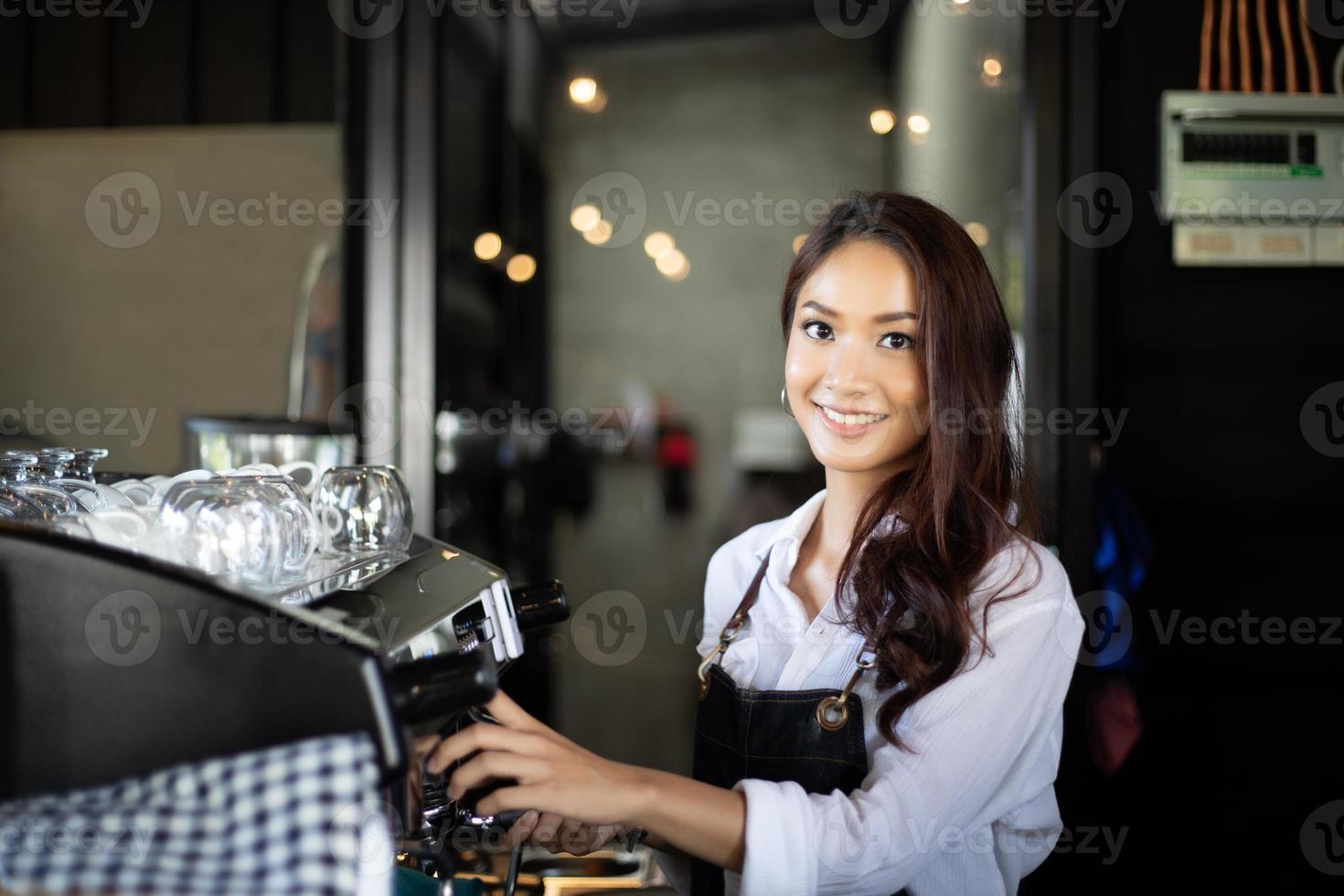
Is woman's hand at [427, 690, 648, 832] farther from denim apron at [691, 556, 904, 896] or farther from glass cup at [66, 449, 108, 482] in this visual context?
glass cup at [66, 449, 108, 482]

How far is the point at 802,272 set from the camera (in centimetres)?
132

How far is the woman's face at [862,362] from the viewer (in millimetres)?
1185

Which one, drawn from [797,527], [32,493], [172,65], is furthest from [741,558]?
[172,65]

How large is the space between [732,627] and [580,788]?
0.51 metres

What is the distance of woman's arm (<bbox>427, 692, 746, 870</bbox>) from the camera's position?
801 mm

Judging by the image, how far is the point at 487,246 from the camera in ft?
8.41

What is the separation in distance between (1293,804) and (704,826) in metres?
1.78

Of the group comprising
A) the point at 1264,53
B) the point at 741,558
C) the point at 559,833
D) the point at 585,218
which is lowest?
the point at 559,833

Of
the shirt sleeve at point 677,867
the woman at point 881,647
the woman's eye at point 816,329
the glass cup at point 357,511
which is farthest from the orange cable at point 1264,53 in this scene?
the glass cup at point 357,511

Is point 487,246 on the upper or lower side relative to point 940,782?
upper

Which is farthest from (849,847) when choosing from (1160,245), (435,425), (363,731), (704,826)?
(1160,245)

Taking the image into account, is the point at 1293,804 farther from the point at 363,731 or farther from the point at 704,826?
the point at 363,731

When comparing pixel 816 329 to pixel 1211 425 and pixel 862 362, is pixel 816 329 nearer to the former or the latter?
pixel 862 362

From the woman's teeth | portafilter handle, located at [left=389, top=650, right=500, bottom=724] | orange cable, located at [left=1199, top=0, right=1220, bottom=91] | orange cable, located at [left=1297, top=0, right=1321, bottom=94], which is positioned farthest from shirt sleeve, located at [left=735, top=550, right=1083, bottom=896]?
orange cable, located at [left=1297, top=0, right=1321, bottom=94]
